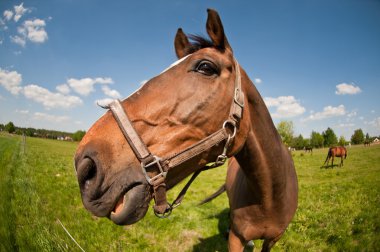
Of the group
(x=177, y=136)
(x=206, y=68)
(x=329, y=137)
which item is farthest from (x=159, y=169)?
(x=329, y=137)

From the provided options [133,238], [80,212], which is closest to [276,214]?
[133,238]

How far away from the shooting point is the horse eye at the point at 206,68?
1.99 m

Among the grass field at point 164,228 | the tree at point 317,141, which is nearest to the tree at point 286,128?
Answer: the tree at point 317,141

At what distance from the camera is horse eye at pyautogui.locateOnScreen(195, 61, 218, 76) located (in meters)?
1.99

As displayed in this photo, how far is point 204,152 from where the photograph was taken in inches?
75.1

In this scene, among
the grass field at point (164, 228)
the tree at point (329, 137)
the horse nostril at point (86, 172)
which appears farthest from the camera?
the tree at point (329, 137)

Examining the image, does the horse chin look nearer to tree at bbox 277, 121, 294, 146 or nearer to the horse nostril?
the horse nostril

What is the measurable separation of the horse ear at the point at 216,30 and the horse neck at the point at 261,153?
1.55 feet

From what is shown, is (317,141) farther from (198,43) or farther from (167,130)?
(167,130)

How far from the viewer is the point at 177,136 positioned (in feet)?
5.89

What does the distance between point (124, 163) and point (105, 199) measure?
0.27 m

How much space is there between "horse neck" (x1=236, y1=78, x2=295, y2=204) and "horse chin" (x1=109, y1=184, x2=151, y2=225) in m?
1.22

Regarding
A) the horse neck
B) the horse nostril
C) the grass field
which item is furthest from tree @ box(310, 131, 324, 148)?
the horse nostril

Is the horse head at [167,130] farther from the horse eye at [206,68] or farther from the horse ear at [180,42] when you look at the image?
the horse ear at [180,42]
